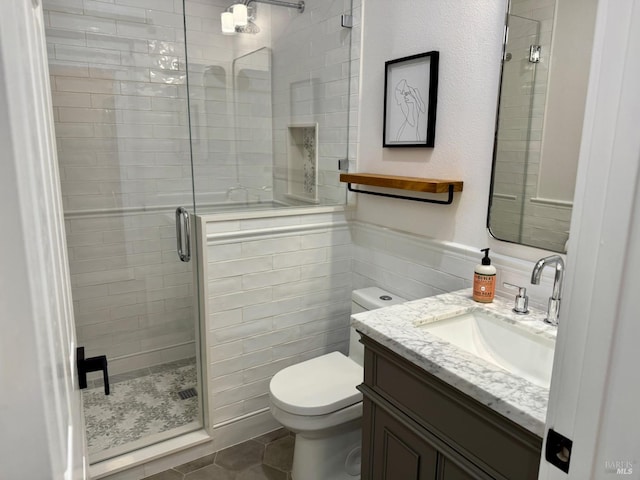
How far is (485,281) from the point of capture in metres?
1.59

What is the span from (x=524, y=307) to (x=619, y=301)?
107cm

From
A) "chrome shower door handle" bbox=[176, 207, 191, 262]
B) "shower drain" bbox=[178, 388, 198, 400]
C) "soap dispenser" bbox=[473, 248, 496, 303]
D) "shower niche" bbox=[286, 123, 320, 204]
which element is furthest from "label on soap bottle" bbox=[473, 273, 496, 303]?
"shower drain" bbox=[178, 388, 198, 400]

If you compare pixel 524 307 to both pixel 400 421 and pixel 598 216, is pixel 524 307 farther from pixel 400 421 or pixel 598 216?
pixel 598 216

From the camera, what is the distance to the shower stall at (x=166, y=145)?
2375 millimetres

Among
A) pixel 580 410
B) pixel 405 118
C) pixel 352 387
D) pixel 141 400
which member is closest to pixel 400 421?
pixel 352 387

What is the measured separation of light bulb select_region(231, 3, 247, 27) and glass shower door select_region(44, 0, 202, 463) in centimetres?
39

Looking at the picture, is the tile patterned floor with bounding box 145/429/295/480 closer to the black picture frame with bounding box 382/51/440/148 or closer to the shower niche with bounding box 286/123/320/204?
the shower niche with bounding box 286/123/320/204

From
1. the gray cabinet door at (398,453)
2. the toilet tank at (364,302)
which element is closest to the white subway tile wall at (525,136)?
the toilet tank at (364,302)

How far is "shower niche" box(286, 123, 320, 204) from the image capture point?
2.49 meters

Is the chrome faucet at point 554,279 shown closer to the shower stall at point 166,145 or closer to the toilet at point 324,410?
the toilet at point 324,410

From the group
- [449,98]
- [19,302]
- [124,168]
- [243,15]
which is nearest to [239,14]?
[243,15]

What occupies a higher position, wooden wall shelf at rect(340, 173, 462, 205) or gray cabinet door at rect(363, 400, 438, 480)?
wooden wall shelf at rect(340, 173, 462, 205)

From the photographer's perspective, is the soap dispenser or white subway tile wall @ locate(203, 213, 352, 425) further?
white subway tile wall @ locate(203, 213, 352, 425)

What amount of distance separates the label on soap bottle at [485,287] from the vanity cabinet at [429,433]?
0.48 meters
